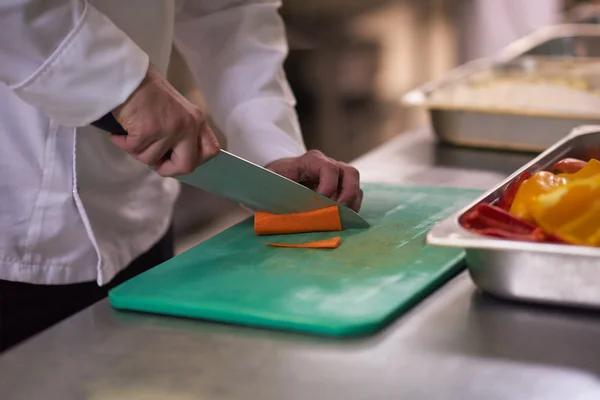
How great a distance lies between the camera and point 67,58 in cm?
87

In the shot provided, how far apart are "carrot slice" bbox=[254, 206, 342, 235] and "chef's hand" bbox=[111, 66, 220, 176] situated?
5.9 inches

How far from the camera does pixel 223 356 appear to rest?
0.75m

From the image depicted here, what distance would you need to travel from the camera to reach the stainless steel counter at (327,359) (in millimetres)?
688

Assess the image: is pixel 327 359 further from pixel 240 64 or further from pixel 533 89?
pixel 533 89

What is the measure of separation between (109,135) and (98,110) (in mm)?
223

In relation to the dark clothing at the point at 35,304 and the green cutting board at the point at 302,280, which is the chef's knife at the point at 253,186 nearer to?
the green cutting board at the point at 302,280

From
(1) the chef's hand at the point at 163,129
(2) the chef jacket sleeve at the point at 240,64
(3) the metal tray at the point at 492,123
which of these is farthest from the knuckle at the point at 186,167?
(3) the metal tray at the point at 492,123

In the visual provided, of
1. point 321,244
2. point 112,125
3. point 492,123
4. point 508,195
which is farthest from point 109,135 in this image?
point 492,123

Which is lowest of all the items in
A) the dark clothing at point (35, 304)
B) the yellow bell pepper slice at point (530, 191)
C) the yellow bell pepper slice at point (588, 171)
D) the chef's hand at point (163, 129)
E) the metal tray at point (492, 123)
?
the dark clothing at point (35, 304)

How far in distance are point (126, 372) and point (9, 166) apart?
43 cm

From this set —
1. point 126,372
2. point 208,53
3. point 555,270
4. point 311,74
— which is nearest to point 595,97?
point 208,53

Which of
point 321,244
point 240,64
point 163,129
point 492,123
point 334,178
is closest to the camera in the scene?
point 163,129

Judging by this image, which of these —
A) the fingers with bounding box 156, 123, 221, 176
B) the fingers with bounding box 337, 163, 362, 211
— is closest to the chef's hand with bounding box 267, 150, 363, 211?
the fingers with bounding box 337, 163, 362, 211

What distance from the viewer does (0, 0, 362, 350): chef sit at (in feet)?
2.86
